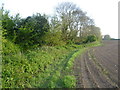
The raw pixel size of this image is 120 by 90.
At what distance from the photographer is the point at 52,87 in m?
4.63

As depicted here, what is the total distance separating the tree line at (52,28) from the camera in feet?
30.6

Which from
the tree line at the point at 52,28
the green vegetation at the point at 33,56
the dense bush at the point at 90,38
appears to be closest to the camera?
the green vegetation at the point at 33,56

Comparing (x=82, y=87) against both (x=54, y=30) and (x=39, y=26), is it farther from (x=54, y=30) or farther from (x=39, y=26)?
(x=54, y=30)

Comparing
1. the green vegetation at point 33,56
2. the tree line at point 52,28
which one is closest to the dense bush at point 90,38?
the tree line at point 52,28

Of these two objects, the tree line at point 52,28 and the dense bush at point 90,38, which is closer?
the tree line at point 52,28

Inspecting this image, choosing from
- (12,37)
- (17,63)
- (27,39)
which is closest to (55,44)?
(27,39)

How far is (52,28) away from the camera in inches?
579

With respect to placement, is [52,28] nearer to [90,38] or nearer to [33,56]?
[33,56]

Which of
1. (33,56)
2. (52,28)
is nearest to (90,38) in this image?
(52,28)

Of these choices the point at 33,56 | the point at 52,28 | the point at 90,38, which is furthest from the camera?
the point at 90,38

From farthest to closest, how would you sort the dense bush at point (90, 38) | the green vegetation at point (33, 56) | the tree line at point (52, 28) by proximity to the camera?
the dense bush at point (90, 38) → the tree line at point (52, 28) → the green vegetation at point (33, 56)

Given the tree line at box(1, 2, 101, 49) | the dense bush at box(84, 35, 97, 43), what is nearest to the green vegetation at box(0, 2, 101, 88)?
the tree line at box(1, 2, 101, 49)

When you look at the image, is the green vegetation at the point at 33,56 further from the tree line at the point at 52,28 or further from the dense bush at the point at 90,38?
the dense bush at the point at 90,38

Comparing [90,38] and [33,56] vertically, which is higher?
[90,38]
